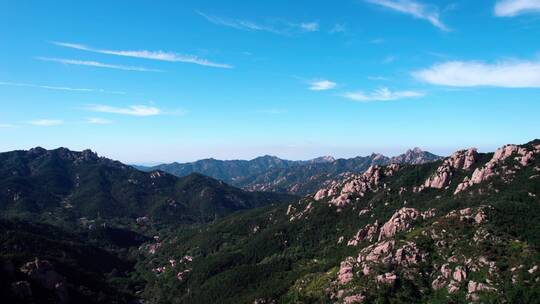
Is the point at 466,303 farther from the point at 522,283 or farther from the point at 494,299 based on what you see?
the point at 522,283

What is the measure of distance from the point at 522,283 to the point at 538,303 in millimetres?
12182

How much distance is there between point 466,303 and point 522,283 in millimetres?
23983

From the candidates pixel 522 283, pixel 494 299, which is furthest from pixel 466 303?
pixel 522 283

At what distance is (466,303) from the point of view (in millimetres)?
199500

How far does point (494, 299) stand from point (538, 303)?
54.0ft

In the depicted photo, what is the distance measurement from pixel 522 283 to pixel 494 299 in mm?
13449

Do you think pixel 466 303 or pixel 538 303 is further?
pixel 466 303

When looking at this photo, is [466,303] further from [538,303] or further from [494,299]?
[538,303]

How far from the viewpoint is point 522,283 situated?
194m

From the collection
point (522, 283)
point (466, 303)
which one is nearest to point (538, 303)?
point (522, 283)

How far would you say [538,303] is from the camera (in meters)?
182
